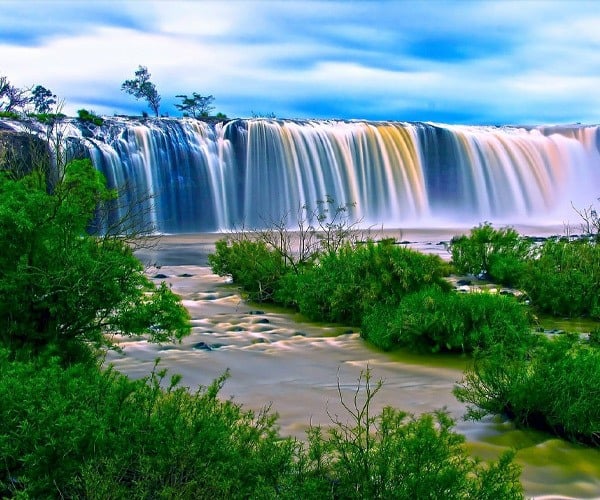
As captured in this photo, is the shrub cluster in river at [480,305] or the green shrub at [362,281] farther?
the green shrub at [362,281]

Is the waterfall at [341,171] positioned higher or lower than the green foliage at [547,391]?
higher

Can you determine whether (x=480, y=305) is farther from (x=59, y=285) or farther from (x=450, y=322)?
(x=59, y=285)

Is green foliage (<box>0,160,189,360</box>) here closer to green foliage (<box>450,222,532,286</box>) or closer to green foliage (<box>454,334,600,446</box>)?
green foliage (<box>454,334,600,446</box>)

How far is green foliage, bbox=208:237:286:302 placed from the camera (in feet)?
38.8

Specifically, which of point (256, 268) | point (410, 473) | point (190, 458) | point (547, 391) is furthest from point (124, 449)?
point (256, 268)

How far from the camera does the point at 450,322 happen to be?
800 centimetres

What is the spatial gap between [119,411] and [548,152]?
40173mm

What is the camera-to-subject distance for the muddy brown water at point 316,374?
5125 mm

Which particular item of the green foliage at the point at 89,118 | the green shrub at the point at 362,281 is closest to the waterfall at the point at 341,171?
the green foliage at the point at 89,118

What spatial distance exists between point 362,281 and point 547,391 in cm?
451

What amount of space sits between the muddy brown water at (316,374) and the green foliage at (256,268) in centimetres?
39

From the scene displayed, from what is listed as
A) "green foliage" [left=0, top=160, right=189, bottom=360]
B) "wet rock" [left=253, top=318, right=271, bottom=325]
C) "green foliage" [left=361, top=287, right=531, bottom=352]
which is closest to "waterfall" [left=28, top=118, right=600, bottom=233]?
"wet rock" [left=253, top=318, right=271, bottom=325]

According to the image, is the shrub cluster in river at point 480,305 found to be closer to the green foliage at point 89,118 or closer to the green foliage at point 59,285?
the green foliage at point 59,285

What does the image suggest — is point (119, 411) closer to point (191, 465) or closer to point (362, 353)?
point (191, 465)
